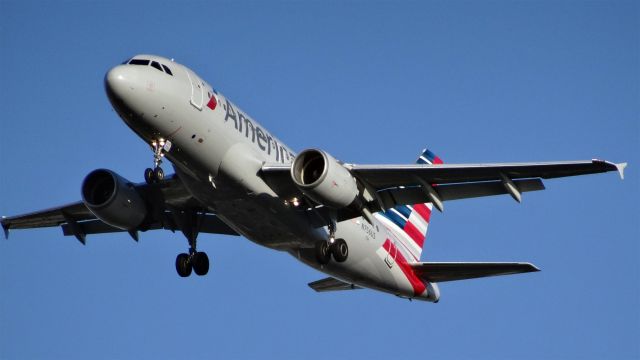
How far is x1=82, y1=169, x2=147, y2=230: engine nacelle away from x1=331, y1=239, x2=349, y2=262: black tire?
6580 mm

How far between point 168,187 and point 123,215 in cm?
197

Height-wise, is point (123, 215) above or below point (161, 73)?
below

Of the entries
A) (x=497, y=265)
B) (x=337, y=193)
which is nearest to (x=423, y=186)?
(x=337, y=193)

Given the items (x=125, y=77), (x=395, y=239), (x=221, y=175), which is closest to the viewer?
(x=125, y=77)

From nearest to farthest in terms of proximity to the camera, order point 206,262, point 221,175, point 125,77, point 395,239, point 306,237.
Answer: point 125,77
point 221,175
point 306,237
point 206,262
point 395,239

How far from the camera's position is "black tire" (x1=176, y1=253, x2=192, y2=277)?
110 feet

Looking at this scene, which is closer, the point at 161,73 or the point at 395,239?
the point at 161,73

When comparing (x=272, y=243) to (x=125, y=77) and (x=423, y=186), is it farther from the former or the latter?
(x=125, y=77)

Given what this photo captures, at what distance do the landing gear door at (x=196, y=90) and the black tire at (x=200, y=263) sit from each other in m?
7.42

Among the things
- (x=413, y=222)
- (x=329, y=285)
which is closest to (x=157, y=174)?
(x=329, y=285)

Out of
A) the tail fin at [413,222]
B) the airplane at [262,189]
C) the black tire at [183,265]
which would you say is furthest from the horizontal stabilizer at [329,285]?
the black tire at [183,265]

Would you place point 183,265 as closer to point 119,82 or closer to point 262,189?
point 262,189

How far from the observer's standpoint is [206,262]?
33875mm

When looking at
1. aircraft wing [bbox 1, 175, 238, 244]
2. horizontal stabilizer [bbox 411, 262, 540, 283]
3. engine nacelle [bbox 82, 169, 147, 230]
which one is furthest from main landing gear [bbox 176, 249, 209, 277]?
horizontal stabilizer [bbox 411, 262, 540, 283]
